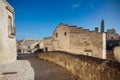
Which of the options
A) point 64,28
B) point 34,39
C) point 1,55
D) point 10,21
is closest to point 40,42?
point 34,39

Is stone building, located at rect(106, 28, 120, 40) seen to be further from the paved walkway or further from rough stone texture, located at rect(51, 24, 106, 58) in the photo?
the paved walkway

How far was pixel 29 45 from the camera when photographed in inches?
1688

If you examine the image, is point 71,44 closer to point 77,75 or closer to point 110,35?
point 77,75

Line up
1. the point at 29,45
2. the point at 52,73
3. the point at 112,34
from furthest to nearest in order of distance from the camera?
the point at 112,34 < the point at 29,45 < the point at 52,73

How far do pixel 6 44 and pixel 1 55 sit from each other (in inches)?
51.3

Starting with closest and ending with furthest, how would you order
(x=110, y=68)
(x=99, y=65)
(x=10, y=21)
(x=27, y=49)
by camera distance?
1. (x=110, y=68)
2. (x=99, y=65)
3. (x=10, y=21)
4. (x=27, y=49)

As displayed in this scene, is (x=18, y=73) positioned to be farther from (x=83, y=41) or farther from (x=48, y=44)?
(x=48, y=44)

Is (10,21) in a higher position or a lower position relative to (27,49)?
higher

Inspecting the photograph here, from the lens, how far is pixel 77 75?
7457 millimetres

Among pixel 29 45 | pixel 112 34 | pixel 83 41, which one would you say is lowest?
pixel 29 45

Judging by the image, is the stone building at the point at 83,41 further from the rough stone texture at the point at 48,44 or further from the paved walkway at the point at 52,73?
the paved walkway at the point at 52,73

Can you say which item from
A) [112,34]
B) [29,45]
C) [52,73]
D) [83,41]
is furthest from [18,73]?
[112,34]

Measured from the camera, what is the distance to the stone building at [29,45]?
4181 cm

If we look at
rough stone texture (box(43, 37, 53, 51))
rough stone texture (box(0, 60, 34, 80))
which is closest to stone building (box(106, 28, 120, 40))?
rough stone texture (box(43, 37, 53, 51))
